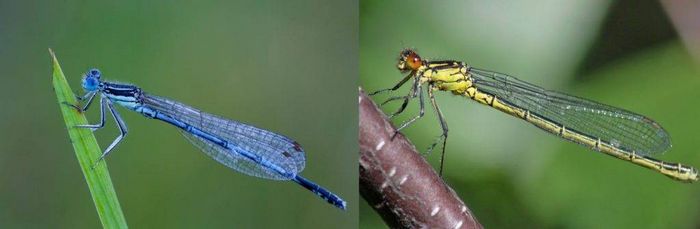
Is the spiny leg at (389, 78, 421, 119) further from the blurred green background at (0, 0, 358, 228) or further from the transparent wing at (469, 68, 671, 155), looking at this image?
the blurred green background at (0, 0, 358, 228)

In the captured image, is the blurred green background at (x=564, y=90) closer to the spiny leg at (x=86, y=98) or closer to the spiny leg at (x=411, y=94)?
the spiny leg at (x=411, y=94)

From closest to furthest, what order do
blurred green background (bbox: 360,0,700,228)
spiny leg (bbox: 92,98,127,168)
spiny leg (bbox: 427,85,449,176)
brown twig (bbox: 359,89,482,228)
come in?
brown twig (bbox: 359,89,482,228) → blurred green background (bbox: 360,0,700,228) → spiny leg (bbox: 427,85,449,176) → spiny leg (bbox: 92,98,127,168)

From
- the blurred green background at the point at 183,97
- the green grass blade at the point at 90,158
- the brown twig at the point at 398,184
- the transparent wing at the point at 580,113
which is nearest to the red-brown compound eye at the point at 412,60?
the transparent wing at the point at 580,113

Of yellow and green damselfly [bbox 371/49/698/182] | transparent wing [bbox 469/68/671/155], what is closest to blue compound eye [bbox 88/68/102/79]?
yellow and green damselfly [bbox 371/49/698/182]

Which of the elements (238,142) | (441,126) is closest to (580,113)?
(441,126)

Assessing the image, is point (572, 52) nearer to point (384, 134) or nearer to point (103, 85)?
point (384, 134)

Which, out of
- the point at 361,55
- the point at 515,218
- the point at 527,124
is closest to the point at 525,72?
the point at 527,124

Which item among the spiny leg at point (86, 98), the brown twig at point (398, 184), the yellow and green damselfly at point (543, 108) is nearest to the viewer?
the brown twig at point (398, 184)
